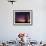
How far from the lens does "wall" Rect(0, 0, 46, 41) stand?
17.4ft

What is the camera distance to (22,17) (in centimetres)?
534

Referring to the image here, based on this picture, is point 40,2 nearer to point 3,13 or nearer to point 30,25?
point 30,25

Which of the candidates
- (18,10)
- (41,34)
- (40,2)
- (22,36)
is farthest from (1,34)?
(22,36)

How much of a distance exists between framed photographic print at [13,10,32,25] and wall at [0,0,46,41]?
0.12 meters

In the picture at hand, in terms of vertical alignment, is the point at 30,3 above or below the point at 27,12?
above

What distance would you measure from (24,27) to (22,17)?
1.36 feet

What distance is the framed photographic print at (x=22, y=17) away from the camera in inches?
208

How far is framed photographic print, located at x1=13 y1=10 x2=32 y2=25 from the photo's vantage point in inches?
208

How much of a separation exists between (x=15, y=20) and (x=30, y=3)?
0.91 meters

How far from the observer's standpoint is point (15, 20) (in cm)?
530

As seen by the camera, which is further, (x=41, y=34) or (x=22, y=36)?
(x=41, y=34)

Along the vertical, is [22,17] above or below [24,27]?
above

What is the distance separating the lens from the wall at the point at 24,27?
17.4 feet

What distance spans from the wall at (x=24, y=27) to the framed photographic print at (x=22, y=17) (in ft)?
0.40
